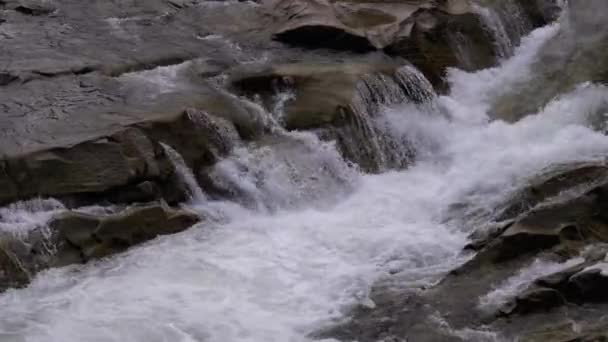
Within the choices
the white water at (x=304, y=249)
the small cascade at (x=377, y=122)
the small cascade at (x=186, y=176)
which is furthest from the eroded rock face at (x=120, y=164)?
the small cascade at (x=377, y=122)

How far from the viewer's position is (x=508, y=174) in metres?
9.18

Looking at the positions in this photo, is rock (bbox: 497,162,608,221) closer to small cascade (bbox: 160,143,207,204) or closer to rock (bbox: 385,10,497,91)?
small cascade (bbox: 160,143,207,204)

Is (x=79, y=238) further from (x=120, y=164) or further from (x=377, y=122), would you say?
(x=377, y=122)

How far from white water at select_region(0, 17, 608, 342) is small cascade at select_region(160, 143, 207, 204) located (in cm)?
21

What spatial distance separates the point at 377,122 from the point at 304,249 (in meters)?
2.47

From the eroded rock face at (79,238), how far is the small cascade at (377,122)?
7.26ft

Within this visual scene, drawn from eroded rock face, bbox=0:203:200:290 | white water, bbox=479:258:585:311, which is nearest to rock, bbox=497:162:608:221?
white water, bbox=479:258:585:311

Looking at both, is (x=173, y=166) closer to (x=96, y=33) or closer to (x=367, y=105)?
(x=367, y=105)

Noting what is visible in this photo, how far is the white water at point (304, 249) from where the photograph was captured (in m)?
6.84

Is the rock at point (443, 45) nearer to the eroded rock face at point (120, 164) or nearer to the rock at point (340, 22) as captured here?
the rock at point (340, 22)

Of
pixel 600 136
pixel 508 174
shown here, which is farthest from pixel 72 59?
pixel 600 136

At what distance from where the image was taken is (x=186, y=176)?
343 inches

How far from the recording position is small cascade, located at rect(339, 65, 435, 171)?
9.77 m

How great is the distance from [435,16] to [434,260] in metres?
4.88
